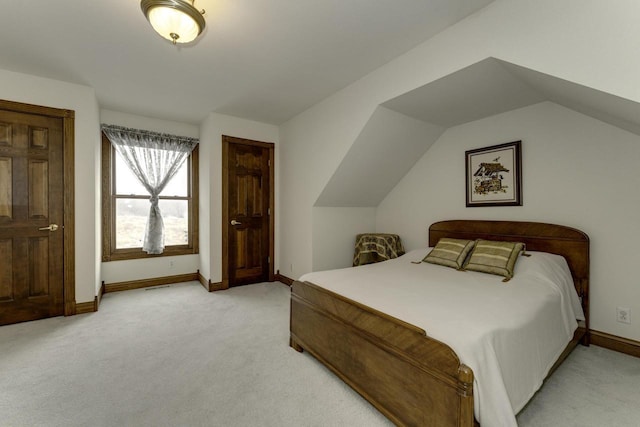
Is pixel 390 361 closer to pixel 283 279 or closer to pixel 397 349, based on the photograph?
pixel 397 349

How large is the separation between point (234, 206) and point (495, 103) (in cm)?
343

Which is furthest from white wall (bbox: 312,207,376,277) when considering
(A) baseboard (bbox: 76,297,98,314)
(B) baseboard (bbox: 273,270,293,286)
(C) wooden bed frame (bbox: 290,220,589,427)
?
(A) baseboard (bbox: 76,297,98,314)

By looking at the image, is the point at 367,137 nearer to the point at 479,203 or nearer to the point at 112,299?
the point at 479,203

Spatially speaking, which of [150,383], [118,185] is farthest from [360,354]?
[118,185]

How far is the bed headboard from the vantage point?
246 cm

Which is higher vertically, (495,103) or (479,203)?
(495,103)

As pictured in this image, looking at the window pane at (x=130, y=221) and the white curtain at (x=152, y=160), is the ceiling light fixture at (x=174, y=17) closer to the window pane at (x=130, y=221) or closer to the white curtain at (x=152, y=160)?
the white curtain at (x=152, y=160)

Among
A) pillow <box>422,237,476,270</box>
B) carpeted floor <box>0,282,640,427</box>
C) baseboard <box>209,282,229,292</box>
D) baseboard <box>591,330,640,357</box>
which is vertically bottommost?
carpeted floor <box>0,282,640,427</box>

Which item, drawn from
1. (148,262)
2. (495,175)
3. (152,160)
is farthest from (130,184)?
(495,175)

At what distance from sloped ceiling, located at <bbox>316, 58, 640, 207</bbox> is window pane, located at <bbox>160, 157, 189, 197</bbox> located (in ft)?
7.37

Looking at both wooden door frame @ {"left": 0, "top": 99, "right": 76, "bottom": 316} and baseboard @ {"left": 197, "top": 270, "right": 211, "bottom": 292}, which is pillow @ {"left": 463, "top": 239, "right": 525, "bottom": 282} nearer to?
baseboard @ {"left": 197, "top": 270, "right": 211, "bottom": 292}

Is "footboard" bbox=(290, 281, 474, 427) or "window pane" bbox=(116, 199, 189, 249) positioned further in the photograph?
"window pane" bbox=(116, 199, 189, 249)

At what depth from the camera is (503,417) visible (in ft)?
3.89

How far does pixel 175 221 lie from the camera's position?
439cm
